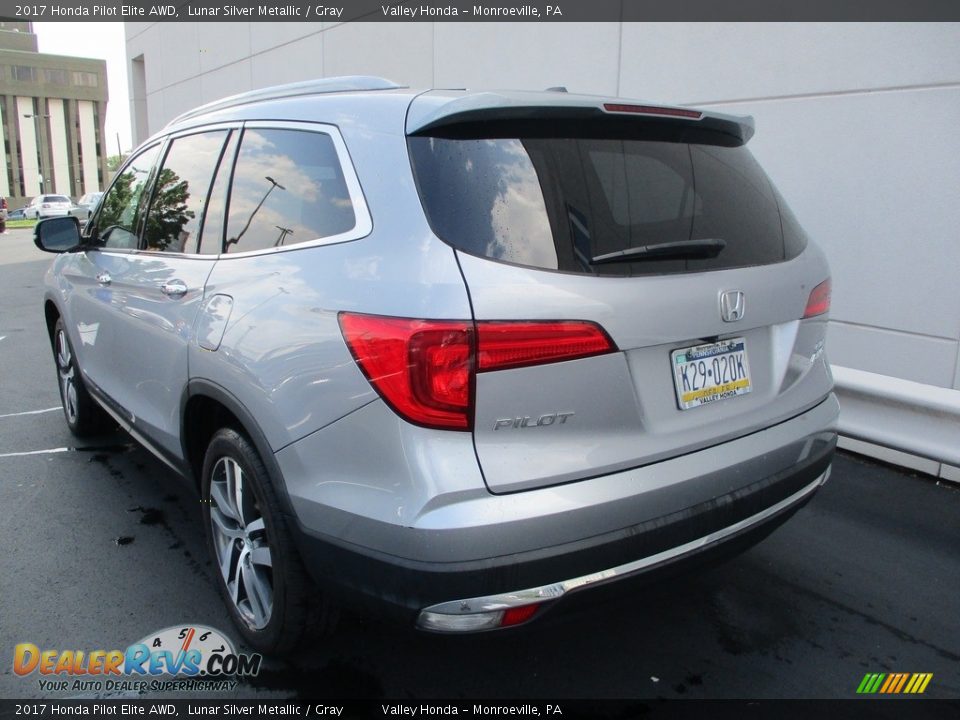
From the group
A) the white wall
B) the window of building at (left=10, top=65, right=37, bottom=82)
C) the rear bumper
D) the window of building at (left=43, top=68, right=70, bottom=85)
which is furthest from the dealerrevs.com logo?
the window of building at (left=43, top=68, right=70, bottom=85)

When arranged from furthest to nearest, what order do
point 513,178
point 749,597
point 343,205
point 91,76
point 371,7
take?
point 91,76
point 371,7
point 749,597
point 343,205
point 513,178

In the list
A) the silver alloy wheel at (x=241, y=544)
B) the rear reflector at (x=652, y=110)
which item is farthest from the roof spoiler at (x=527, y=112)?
the silver alloy wheel at (x=241, y=544)

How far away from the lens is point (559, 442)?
1.94 m

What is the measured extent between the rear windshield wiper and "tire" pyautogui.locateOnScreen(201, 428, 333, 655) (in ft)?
4.02

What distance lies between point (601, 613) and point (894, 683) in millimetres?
1217

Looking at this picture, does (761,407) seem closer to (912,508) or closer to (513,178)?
(513,178)

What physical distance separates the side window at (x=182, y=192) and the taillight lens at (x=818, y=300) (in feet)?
7.47

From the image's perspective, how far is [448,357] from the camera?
73.1 inches

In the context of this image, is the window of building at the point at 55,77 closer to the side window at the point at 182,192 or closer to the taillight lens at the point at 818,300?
Result: the side window at the point at 182,192

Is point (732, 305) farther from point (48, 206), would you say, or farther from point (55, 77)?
point (55, 77)

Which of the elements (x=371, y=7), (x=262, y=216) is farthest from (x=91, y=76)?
(x=262, y=216)

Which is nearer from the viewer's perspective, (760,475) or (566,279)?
(566,279)

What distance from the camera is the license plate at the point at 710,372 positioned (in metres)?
2.15

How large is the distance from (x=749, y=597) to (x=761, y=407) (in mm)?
1067
